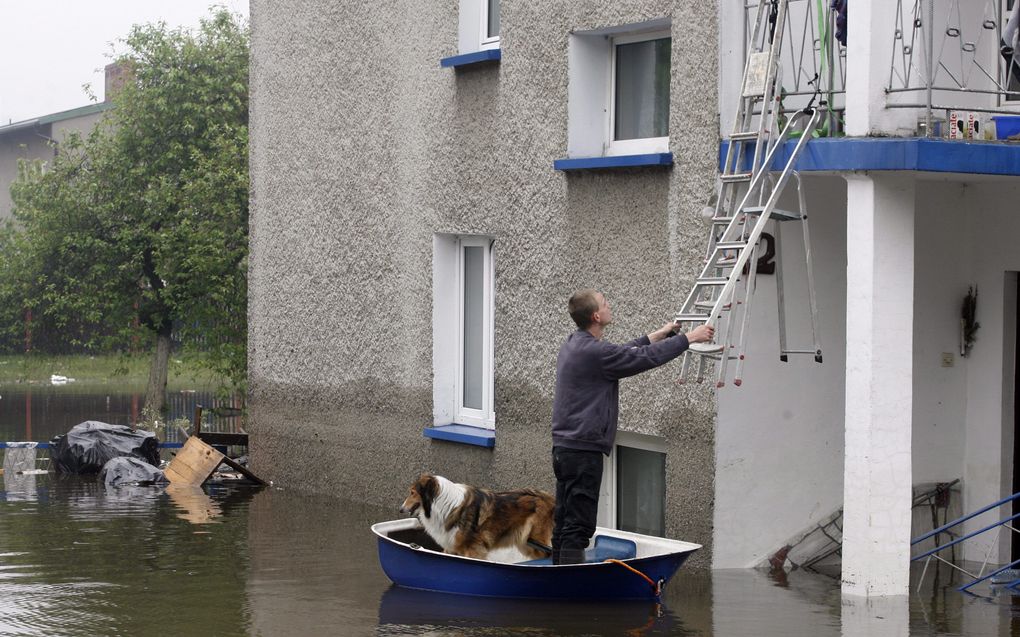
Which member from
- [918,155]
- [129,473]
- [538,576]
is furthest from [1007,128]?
[129,473]

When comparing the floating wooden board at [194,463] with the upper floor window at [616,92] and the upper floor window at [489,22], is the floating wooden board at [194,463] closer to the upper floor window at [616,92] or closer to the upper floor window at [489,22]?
the upper floor window at [489,22]

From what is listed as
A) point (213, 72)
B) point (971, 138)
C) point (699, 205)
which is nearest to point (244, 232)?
point (213, 72)

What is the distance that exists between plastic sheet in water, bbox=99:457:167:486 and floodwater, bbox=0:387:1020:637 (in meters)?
3.45

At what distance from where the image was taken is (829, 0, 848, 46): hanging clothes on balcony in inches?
411

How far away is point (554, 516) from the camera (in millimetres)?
Answer: 10344

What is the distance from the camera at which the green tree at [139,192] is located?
2803 cm

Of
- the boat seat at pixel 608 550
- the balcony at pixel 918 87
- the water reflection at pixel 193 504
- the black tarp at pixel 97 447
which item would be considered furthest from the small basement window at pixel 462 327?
the black tarp at pixel 97 447

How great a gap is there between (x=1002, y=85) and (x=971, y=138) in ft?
3.81

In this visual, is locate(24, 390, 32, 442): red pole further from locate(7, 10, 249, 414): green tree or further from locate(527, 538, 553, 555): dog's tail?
locate(527, 538, 553, 555): dog's tail

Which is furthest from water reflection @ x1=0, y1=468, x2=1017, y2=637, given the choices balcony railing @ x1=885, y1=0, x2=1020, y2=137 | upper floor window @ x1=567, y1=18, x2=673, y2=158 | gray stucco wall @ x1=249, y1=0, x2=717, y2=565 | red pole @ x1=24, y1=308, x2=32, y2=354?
red pole @ x1=24, y1=308, x2=32, y2=354

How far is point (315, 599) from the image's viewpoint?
1047 cm

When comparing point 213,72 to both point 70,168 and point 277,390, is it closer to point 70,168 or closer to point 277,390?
point 70,168

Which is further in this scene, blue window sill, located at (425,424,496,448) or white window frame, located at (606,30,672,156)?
blue window sill, located at (425,424,496,448)

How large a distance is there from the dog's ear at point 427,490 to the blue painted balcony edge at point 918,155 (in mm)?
3361
